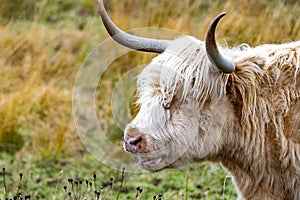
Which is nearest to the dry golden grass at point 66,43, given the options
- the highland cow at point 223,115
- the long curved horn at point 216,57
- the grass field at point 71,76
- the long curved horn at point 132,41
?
the grass field at point 71,76

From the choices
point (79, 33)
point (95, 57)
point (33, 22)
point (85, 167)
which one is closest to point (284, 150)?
point (85, 167)

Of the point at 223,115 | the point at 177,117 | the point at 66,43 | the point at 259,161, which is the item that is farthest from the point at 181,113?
the point at 66,43

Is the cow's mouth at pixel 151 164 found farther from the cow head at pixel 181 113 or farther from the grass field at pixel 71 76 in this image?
the grass field at pixel 71 76

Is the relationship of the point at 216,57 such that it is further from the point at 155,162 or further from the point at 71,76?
the point at 71,76

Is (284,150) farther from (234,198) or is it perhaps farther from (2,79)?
(2,79)

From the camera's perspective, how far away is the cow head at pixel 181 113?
4.91 meters

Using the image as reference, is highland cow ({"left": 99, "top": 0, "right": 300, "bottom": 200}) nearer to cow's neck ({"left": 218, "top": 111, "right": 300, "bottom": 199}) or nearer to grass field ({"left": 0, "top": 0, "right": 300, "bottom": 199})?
cow's neck ({"left": 218, "top": 111, "right": 300, "bottom": 199})

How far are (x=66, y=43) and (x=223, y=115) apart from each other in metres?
6.13

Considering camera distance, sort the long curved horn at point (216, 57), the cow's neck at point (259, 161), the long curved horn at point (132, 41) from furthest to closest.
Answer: the long curved horn at point (132, 41), the cow's neck at point (259, 161), the long curved horn at point (216, 57)

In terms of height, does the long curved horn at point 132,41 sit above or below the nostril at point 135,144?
above

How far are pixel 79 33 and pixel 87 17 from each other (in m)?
0.88

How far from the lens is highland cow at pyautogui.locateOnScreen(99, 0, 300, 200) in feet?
16.2

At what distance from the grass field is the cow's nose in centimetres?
190

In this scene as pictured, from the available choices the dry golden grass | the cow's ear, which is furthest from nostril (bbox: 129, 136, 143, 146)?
the dry golden grass
